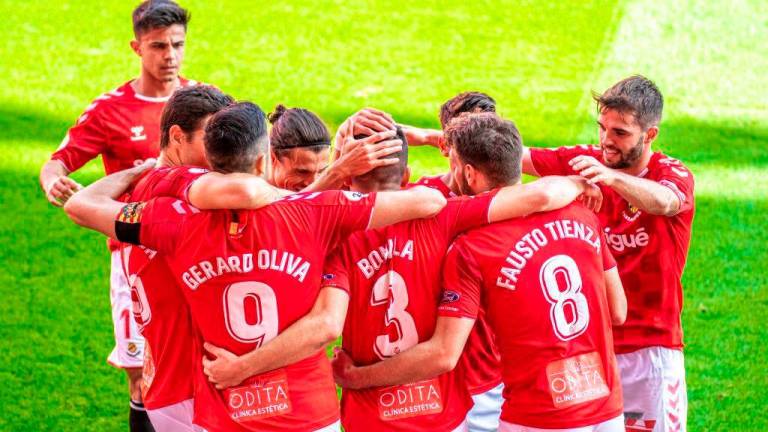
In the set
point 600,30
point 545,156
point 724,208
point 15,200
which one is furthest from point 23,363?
point 600,30

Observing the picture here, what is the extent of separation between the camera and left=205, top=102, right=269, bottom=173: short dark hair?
358 centimetres

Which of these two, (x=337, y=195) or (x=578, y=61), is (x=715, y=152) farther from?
(x=337, y=195)

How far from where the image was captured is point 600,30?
16.2 m

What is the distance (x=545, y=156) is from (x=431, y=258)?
1.42m

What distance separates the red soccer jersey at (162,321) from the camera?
396 centimetres

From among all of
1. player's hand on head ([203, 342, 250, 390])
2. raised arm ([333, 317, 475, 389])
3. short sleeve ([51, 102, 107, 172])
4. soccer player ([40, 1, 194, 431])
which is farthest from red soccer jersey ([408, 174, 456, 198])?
short sleeve ([51, 102, 107, 172])

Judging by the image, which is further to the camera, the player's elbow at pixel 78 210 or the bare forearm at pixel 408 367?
the player's elbow at pixel 78 210

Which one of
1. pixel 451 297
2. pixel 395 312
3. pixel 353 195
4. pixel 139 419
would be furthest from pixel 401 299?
pixel 139 419

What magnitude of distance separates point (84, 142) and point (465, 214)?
2699 mm

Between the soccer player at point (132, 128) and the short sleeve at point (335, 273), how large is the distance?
2.09 metres

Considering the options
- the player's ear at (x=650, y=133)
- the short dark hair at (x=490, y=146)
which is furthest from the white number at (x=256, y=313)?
the player's ear at (x=650, y=133)

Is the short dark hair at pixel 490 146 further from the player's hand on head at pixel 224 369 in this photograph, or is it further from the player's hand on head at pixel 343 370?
the player's hand on head at pixel 224 369

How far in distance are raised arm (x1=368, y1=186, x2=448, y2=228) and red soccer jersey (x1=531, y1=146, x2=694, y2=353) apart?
49.1 inches

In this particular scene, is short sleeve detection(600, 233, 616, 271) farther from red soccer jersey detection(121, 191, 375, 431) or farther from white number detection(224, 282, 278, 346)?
white number detection(224, 282, 278, 346)
